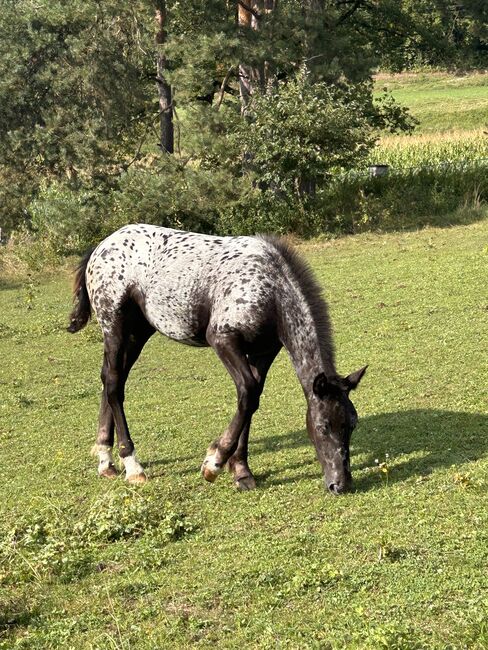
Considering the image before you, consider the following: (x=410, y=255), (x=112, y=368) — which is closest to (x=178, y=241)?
(x=112, y=368)

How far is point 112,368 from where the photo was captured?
26.8ft

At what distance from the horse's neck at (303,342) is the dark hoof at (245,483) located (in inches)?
33.5

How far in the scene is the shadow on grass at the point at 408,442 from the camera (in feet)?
23.6

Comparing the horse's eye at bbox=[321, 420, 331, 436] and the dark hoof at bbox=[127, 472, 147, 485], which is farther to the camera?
the dark hoof at bbox=[127, 472, 147, 485]

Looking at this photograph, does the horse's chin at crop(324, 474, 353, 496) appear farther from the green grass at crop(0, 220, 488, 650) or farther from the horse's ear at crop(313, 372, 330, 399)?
the horse's ear at crop(313, 372, 330, 399)

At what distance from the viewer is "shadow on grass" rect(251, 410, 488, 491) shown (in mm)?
7199

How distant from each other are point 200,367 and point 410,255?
24.5 ft

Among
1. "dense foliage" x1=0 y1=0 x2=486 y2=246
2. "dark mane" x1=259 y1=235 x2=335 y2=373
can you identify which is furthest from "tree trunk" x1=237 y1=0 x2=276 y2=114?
"dark mane" x1=259 y1=235 x2=335 y2=373

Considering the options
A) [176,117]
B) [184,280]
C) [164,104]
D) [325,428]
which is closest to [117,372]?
[184,280]

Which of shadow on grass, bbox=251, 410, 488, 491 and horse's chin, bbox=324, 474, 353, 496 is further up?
→ horse's chin, bbox=324, 474, 353, 496

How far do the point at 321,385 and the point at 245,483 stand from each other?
1109 millimetres

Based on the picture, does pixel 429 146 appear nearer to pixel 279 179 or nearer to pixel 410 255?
pixel 279 179

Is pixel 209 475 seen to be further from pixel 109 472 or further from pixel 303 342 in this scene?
pixel 303 342

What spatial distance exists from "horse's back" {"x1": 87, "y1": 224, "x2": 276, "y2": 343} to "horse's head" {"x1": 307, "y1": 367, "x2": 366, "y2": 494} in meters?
0.82
